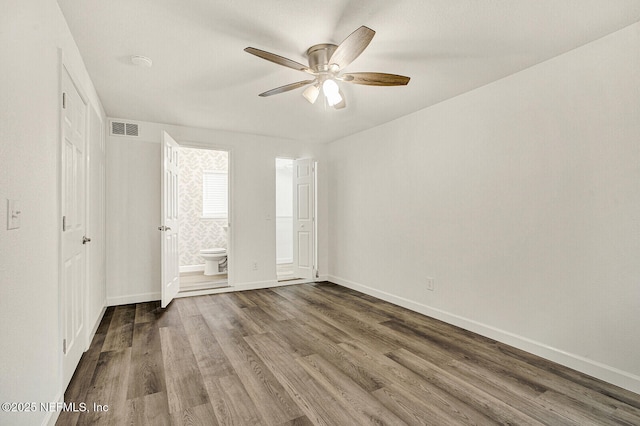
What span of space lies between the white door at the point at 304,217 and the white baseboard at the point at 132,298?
2.23 metres

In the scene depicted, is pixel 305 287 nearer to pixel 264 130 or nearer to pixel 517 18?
pixel 264 130

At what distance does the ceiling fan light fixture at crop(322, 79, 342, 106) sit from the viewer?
98.7 inches

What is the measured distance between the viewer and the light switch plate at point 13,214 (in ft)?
4.04

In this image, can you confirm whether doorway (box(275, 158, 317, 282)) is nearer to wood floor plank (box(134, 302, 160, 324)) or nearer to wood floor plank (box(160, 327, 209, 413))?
wood floor plank (box(134, 302, 160, 324))

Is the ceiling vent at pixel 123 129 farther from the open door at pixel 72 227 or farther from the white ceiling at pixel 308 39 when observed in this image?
the open door at pixel 72 227

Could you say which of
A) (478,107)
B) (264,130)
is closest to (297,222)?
(264,130)

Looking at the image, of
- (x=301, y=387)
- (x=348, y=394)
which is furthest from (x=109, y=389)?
(x=348, y=394)

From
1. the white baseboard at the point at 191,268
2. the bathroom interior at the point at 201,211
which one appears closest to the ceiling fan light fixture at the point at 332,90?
the bathroom interior at the point at 201,211

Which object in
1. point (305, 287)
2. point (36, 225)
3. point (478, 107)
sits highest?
point (478, 107)

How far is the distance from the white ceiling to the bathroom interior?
9.25ft

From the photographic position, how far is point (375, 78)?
2.41 meters

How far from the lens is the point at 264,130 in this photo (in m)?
4.79

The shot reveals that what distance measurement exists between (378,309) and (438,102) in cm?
250

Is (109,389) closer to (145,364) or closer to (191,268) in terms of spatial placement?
(145,364)
